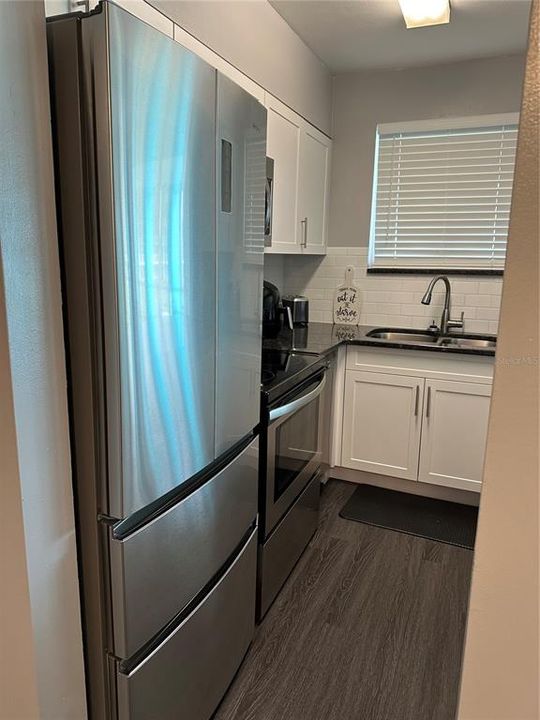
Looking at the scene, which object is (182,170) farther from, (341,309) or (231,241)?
(341,309)

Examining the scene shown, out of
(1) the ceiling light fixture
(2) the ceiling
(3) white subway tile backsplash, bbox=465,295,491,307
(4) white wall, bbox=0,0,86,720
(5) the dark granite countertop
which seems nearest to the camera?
(4) white wall, bbox=0,0,86,720

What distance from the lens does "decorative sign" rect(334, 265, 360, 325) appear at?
132 inches

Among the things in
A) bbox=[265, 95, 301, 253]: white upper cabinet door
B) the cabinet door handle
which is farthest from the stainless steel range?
the cabinet door handle

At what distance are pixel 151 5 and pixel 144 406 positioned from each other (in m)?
1.21

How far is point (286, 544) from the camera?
2143mm

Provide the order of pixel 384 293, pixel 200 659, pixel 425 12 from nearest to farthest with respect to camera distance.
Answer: pixel 200 659 < pixel 425 12 < pixel 384 293

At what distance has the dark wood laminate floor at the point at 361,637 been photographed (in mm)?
1639

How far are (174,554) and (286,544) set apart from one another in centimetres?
96

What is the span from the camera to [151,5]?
4.99ft

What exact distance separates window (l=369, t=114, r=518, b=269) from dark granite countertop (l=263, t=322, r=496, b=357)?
50 centimetres

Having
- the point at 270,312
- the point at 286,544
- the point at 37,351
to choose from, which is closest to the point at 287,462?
the point at 286,544

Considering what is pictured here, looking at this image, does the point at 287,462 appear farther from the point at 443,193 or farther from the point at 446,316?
the point at 443,193

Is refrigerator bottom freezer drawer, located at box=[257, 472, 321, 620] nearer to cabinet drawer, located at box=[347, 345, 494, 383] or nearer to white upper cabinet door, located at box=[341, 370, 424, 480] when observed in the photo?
white upper cabinet door, located at box=[341, 370, 424, 480]

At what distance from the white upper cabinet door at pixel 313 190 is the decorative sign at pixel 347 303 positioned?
26 cm
